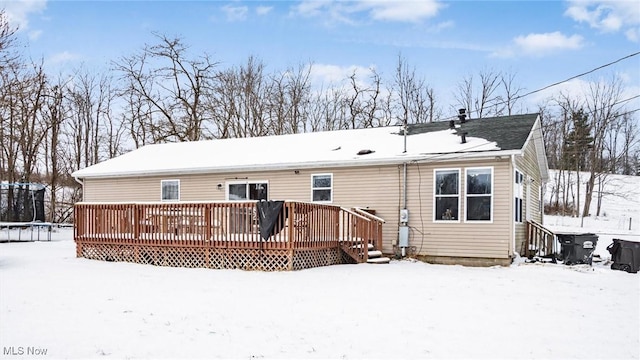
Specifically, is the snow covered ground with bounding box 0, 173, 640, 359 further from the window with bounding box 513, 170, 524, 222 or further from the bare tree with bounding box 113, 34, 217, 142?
the bare tree with bounding box 113, 34, 217, 142

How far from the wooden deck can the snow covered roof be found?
191cm

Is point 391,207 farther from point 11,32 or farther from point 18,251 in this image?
point 11,32

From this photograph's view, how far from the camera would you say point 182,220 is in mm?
11469

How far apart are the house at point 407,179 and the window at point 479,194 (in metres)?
0.02

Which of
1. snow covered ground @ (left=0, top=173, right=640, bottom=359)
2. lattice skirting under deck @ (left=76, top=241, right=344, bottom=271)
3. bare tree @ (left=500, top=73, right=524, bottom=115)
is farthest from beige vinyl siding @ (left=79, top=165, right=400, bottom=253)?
bare tree @ (left=500, top=73, right=524, bottom=115)

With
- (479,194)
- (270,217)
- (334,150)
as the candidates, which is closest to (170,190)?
(334,150)

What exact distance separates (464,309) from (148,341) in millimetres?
3900

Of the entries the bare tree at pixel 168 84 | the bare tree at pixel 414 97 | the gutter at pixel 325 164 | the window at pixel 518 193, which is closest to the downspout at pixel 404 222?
the gutter at pixel 325 164

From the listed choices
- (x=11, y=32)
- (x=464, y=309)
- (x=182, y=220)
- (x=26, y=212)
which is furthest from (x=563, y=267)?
(x=26, y=212)

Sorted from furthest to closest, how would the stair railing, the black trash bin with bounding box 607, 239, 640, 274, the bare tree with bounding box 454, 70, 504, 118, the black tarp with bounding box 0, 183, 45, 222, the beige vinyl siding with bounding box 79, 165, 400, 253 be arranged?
the bare tree with bounding box 454, 70, 504, 118, the black tarp with bounding box 0, 183, 45, 222, the stair railing, the beige vinyl siding with bounding box 79, 165, 400, 253, the black trash bin with bounding box 607, 239, 640, 274

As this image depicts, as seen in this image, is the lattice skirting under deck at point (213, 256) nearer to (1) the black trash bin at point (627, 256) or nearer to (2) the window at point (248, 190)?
(2) the window at point (248, 190)

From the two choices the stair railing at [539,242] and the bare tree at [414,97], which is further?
the bare tree at [414,97]

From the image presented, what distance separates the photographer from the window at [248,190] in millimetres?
14758

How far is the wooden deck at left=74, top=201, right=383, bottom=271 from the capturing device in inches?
421
